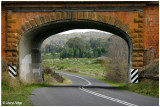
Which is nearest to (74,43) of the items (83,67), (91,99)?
(83,67)

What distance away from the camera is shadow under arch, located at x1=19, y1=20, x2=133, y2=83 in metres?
17.0

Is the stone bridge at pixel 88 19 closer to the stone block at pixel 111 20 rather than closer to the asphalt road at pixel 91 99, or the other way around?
the stone block at pixel 111 20

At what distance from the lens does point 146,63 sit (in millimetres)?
16859

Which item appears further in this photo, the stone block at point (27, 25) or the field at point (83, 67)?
the field at point (83, 67)

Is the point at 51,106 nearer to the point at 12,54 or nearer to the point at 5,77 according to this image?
the point at 5,77

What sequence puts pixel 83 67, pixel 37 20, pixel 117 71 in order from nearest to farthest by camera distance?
pixel 37 20
pixel 117 71
pixel 83 67

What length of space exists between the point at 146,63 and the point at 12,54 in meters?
7.71

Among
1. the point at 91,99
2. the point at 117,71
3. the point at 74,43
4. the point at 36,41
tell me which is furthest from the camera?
the point at 74,43

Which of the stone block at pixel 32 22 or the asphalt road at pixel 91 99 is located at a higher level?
the stone block at pixel 32 22

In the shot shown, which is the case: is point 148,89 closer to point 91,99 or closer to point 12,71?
point 91,99

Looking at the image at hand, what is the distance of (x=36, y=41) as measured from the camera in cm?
2067

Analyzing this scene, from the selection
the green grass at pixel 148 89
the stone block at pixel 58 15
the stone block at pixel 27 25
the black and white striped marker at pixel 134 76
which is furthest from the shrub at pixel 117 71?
the stone block at pixel 27 25

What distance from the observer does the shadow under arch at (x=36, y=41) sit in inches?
671

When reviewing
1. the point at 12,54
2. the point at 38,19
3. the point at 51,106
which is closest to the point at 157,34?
the point at 38,19
